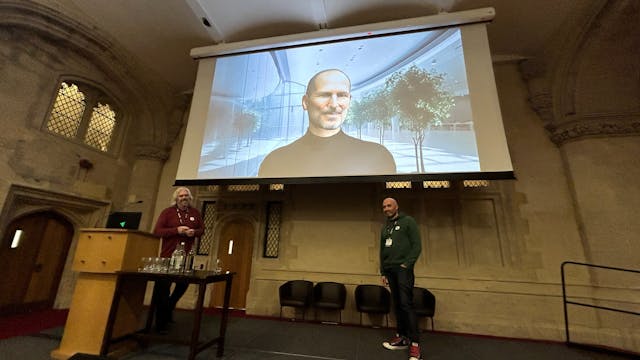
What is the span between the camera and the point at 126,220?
3.52 m

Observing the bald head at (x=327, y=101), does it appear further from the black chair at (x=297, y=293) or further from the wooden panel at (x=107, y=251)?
the wooden panel at (x=107, y=251)

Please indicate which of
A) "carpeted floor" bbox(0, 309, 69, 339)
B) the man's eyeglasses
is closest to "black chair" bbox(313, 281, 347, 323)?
the man's eyeglasses

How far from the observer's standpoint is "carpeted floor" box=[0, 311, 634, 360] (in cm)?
243

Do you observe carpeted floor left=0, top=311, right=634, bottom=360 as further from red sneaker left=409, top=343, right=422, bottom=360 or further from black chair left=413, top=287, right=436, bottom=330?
→ black chair left=413, top=287, right=436, bottom=330

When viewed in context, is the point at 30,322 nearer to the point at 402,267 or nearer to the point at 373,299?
the point at 373,299

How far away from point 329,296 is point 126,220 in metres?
3.01

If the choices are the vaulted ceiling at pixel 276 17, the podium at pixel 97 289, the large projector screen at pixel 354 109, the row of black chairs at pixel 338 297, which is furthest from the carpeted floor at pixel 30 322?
the vaulted ceiling at pixel 276 17

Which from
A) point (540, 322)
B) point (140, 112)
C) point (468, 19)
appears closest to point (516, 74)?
point (468, 19)

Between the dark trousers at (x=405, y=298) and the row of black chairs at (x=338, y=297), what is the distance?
87 cm

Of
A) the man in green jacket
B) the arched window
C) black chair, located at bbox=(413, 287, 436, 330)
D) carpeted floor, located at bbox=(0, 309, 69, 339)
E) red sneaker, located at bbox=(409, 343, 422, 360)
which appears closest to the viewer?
red sneaker, located at bbox=(409, 343, 422, 360)

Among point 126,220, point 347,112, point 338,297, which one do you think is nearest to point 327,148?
point 347,112

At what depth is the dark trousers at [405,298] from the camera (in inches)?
97.3

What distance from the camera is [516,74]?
4.86 meters

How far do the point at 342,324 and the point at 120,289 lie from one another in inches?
114
